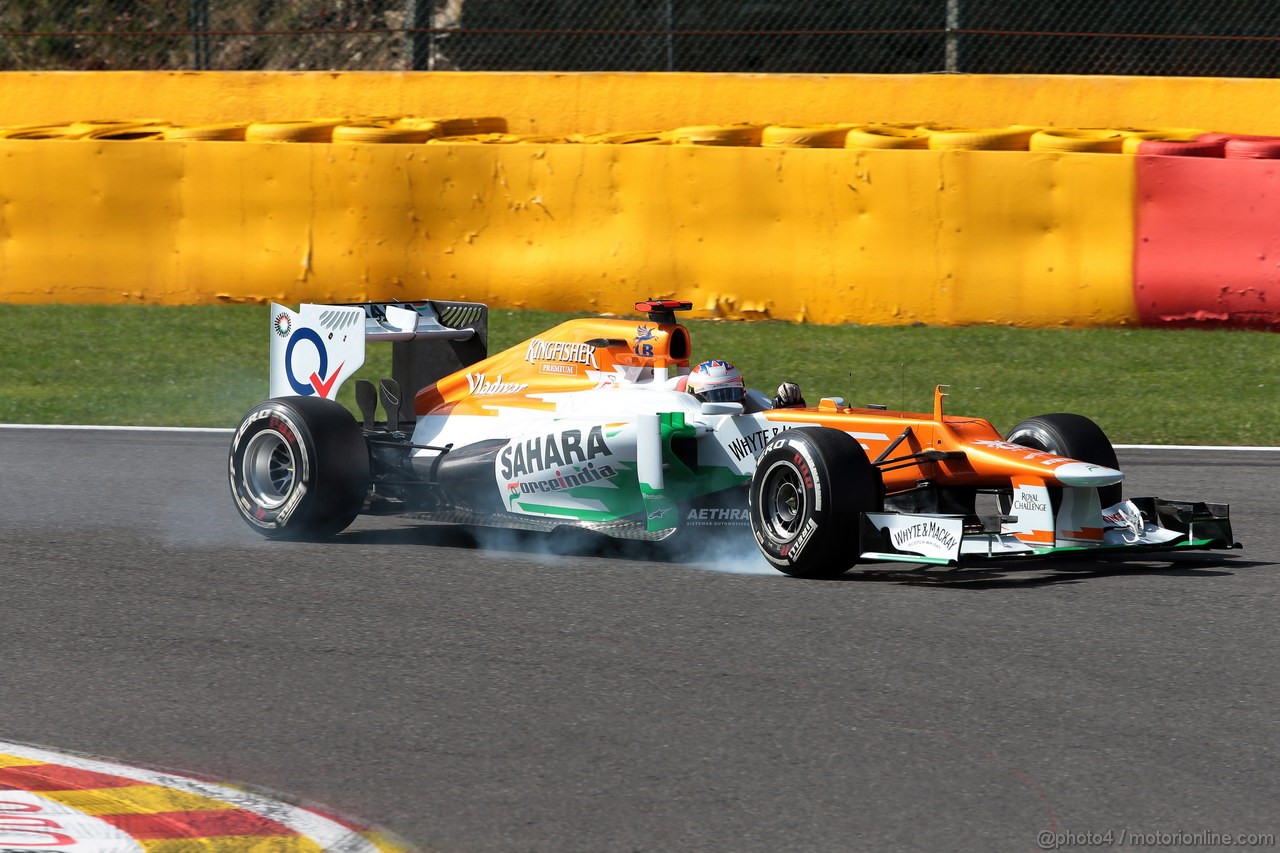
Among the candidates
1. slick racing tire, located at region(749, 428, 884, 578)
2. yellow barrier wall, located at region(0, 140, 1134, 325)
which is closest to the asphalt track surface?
slick racing tire, located at region(749, 428, 884, 578)

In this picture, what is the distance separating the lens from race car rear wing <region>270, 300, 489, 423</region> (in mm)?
8547

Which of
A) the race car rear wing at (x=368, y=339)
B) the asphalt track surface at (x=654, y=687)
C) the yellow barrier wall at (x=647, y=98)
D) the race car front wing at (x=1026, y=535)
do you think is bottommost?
the asphalt track surface at (x=654, y=687)

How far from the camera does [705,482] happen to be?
7.50m

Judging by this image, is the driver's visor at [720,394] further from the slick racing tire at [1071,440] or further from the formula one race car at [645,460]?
the slick racing tire at [1071,440]

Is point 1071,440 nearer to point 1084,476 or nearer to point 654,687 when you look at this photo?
point 1084,476

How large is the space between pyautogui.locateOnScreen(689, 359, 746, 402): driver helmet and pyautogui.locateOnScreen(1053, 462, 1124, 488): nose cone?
1.46 m

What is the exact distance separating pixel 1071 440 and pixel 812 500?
1.46 meters

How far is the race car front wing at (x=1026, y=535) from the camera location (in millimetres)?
6703

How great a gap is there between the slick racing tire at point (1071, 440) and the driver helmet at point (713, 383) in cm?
117

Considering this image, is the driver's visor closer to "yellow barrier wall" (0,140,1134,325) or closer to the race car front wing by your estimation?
the race car front wing

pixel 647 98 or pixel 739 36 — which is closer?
pixel 647 98

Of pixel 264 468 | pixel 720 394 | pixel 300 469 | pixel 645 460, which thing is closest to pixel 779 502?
pixel 645 460

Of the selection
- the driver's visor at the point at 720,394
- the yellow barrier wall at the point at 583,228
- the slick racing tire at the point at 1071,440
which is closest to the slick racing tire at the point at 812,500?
the driver's visor at the point at 720,394

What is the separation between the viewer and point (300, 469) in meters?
7.91
